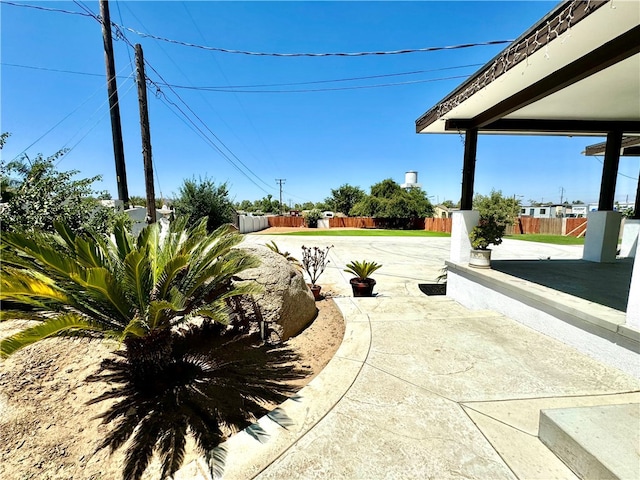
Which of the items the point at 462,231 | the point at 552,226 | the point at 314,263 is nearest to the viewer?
the point at 462,231

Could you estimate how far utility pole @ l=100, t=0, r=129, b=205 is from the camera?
26.2 ft

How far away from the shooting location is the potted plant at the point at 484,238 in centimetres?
497

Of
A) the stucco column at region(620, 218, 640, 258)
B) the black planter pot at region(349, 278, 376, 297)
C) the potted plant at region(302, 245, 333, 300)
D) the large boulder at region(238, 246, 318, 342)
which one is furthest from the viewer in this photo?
the stucco column at region(620, 218, 640, 258)

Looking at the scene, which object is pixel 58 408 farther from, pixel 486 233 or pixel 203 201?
pixel 203 201

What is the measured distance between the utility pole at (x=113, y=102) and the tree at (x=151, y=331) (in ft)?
20.1

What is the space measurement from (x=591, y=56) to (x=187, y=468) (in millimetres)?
5106

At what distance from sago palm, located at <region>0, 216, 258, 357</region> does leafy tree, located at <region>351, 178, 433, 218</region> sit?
34.1 m

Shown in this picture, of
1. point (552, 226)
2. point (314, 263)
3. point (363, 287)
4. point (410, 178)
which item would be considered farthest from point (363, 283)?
point (410, 178)

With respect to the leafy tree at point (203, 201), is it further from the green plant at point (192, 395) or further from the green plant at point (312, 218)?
the green plant at point (312, 218)

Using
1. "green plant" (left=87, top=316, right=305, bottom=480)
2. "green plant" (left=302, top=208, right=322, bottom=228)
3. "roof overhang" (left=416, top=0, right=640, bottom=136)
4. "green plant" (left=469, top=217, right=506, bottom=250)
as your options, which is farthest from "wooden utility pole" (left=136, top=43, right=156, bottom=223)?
"green plant" (left=302, top=208, right=322, bottom=228)

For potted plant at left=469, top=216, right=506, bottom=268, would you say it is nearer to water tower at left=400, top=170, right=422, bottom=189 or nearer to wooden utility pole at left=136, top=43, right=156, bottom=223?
wooden utility pole at left=136, top=43, right=156, bottom=223

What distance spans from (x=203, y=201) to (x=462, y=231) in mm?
13694

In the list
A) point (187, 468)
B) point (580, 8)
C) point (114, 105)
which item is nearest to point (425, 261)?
point (580, 8)

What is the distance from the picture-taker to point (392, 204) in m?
35.4
